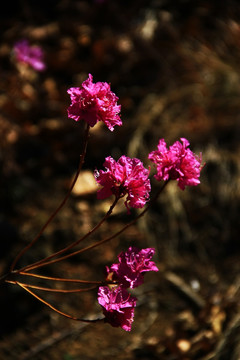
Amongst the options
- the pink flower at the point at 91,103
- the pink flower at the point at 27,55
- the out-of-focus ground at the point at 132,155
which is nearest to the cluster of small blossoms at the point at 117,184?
the pink flower at the point at 91,103

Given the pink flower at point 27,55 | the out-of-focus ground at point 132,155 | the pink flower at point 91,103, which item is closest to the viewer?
the pink flower at point 91,103

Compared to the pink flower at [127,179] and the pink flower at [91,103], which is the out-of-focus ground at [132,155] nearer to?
the pink flower at [127,179]

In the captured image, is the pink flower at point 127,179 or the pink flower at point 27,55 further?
the pink flower at point 27,55

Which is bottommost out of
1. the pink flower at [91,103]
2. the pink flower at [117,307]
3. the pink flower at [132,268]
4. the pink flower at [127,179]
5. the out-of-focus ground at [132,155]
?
the pink flower at [117,307]

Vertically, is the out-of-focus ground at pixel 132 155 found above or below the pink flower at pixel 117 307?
above

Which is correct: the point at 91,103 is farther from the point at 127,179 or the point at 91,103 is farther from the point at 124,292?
the point at 124,292

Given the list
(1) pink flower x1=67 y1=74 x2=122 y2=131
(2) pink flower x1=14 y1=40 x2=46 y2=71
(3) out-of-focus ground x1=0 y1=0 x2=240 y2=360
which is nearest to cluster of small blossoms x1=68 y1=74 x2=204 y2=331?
(1) pink flower x1=67 y1=74 x2=122 y2=131

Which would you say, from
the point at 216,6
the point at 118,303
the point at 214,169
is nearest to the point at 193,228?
the point at 214,169

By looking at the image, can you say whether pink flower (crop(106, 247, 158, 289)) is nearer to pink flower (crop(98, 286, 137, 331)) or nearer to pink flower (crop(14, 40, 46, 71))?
pink flower (crop(98, 286, 137, 331))

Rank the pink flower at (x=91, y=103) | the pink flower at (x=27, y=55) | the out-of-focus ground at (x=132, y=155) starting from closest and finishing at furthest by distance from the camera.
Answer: the pink flower at (x=91, y=103)
the out-of-focus ground at (x=132, y=155)
the pink flower at (x=27, y=55)
